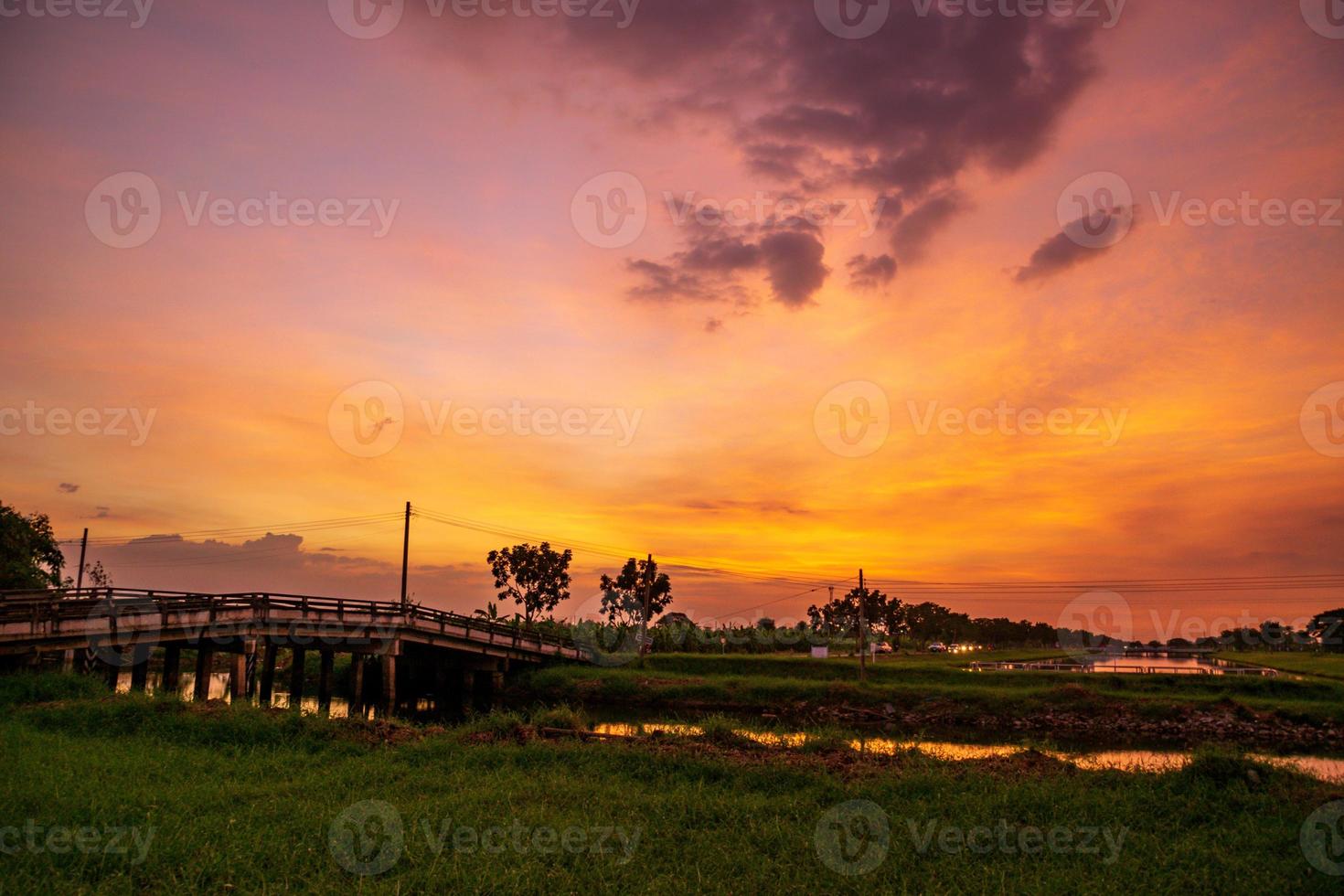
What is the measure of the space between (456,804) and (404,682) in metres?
38.0

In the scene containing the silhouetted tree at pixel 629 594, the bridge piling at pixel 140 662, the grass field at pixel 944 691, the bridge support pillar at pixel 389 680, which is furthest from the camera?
the silhouetted tree at pixel 629 594

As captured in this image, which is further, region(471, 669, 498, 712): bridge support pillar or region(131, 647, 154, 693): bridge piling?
region(471, 669, 498, 712): bridge support pillar

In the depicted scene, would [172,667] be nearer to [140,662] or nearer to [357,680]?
[140,662]

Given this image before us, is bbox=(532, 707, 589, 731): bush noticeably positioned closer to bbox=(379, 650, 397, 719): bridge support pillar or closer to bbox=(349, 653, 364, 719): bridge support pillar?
bbox=(379, 650, 397, 719): bridge support pillar

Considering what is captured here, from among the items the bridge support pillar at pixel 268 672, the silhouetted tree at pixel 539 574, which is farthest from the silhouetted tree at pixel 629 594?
the bridge support pillar at pixel 268 672

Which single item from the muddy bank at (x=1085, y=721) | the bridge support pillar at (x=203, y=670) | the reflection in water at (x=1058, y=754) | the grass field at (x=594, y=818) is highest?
the bridge support pillar at (x=203, y=670)

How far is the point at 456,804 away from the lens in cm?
1259

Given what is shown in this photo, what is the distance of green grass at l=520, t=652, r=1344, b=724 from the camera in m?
38.1

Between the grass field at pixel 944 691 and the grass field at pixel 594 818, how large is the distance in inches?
945

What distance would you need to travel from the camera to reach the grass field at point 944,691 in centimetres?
3769

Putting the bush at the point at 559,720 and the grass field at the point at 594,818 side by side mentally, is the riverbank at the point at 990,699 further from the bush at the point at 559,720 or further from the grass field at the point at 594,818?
the grass field at the point at 594,818

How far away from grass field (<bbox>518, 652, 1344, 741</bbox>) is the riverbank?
61 mm

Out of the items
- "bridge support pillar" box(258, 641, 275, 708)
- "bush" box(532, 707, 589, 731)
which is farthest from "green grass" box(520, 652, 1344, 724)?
"bush" box(532, 707, 589, 731)

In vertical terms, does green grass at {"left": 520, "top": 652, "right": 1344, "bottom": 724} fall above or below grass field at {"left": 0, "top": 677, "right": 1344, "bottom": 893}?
below
